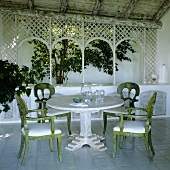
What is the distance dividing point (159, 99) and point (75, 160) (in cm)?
374

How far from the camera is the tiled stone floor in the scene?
136 inches

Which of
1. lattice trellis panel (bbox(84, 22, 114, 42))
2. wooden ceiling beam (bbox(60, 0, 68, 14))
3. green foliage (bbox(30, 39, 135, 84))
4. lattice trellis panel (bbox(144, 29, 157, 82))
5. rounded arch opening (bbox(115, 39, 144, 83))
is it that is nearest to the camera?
wooden ceiling beam (bbox(60, 0, 68, 14))

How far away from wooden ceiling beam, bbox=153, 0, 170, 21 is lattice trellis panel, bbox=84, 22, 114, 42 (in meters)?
1.27

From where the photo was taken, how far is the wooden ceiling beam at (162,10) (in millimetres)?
6496

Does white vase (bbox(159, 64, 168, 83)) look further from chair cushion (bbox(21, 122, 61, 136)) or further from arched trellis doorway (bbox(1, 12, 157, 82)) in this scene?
chair cushion (bbox(21, 122, 61, 136))

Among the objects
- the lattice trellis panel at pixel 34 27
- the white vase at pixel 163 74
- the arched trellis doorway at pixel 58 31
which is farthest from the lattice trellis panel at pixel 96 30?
the white vase at pixel 163 74

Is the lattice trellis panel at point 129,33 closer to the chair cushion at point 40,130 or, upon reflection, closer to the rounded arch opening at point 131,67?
the rounded arch opening at point 131,67

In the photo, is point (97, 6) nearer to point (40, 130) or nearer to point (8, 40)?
point (8, 40)

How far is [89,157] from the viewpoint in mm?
3803

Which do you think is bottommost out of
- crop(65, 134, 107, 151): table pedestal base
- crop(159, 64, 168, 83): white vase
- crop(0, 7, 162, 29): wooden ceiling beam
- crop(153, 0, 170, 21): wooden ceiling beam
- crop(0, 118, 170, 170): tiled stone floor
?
crop(0, 118, 170, 170): tiled stone floor

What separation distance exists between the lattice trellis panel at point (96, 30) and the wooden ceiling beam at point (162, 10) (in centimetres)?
127

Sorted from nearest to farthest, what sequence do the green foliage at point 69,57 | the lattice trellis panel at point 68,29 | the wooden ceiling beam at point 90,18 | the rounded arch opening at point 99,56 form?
the wooden ceiling beam at point 90,18 → the lattice trellis panel at point 68,29 → the green foliage at point 69,57 → the rounded arch opening at point 99,56

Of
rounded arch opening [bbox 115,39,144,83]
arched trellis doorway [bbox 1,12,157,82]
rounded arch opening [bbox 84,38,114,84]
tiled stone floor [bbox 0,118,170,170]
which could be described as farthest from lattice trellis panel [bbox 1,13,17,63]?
rounded arch opening [bbox 115,39,144,83]

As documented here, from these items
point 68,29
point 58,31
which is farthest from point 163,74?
point 58,31
